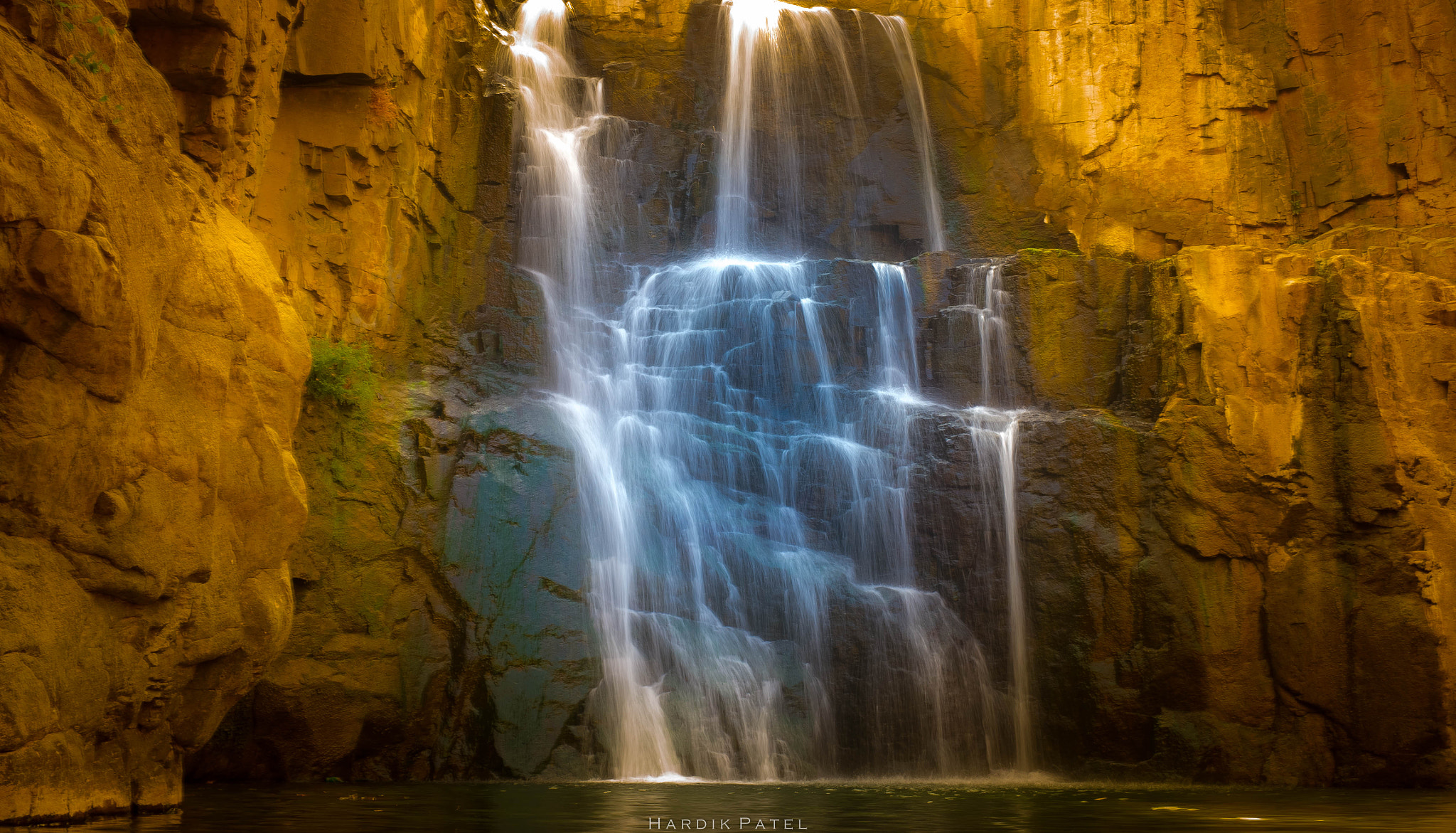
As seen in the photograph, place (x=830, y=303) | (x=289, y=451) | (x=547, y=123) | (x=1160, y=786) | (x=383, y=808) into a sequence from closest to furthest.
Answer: (x=383, y=808), (x=289, y=451), (x=1160, y=786), (x=830, y=303), (x=547, y=123)

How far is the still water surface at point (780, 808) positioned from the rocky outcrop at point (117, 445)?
830 millimetres

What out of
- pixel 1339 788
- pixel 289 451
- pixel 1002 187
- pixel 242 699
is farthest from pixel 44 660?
pixel 1002 187

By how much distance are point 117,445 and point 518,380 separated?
1049cm

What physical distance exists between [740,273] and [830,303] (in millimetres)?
1801

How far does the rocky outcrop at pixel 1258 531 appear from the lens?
16.0 m

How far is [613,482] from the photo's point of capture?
17.5 meters

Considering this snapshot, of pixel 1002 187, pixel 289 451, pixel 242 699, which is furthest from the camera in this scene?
pixel 1002 187

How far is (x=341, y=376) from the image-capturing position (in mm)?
15969

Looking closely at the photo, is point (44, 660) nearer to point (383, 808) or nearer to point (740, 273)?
point (383, 808)

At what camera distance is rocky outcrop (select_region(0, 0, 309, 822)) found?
8328 mm

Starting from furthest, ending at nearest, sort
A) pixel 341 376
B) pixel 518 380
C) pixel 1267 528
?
pixel 518 380 → pixel 1267 528 → pixel 341 376

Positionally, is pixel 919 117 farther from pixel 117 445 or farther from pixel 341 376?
pixel 117 445

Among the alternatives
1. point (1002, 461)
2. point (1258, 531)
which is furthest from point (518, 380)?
point (1258, 531)

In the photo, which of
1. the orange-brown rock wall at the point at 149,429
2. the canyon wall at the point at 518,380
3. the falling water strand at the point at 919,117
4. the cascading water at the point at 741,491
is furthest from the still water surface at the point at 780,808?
the falling water strand at the point at 919,117
